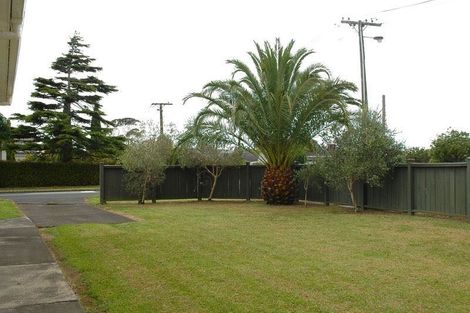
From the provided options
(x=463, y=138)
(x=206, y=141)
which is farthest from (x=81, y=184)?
(x=463, y=138)

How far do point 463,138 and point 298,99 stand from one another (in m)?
12.4

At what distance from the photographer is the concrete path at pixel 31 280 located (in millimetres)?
5797

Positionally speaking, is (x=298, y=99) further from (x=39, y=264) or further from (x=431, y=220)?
(x=39, y=264)

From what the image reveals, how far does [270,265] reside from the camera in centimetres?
772

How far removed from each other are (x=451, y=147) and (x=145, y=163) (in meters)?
15.9

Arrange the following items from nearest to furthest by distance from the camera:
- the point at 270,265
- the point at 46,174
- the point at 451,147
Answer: the point at 270,265
the point at 451,147
the point at 46,174

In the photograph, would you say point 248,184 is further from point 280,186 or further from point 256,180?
point 280,186

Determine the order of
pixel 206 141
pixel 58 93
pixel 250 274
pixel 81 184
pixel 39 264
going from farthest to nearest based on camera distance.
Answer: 1. pixel 58 93
2. pixel 81 184
3. pixel 206 141
4. pixel 39 264
5. pixel 250 274

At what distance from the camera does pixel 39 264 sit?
8.21m

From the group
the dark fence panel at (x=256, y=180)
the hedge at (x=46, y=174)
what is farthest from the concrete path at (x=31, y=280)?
the hedge at (x=46, y=174)

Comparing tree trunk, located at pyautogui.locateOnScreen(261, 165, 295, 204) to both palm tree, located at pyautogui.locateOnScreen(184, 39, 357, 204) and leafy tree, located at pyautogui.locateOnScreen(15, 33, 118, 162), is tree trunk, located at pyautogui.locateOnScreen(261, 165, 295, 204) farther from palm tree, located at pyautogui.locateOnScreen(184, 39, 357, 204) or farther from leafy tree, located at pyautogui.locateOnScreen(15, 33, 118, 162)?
leafy tree, located at pyautogui.locateOnScreen(15, 33, 118, 162)

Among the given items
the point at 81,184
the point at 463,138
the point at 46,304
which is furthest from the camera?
the point at 81,184

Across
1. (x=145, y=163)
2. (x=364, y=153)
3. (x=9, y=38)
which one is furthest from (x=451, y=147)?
(x=9, y=38)

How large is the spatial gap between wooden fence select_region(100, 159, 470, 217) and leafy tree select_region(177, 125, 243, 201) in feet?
2.63
